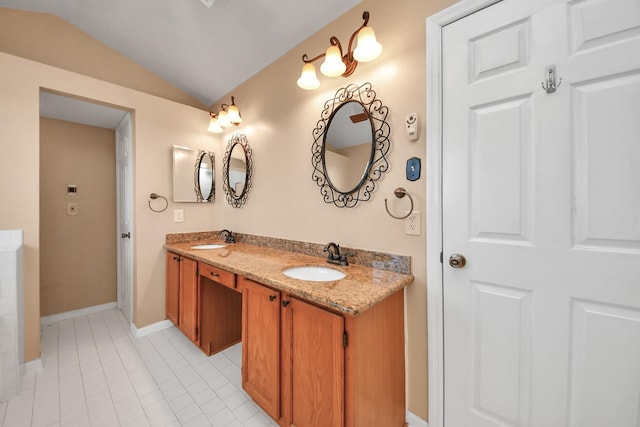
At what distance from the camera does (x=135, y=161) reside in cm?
232

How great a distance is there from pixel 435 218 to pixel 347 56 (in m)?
1.12

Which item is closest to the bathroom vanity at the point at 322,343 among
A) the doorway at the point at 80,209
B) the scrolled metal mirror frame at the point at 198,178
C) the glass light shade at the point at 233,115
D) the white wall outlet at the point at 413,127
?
the white wall outlet at the point at 413,127

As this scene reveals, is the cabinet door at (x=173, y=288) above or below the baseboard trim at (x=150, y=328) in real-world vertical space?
above

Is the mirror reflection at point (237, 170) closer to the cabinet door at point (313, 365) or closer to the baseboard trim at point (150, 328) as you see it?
the baseboard trim at point (150, 328)

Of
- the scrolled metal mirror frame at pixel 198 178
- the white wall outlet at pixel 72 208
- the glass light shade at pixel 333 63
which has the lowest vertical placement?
the white wall outlet at pixel 72 208

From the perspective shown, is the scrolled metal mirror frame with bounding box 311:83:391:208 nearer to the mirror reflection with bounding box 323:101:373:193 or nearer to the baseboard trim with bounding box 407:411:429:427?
the mirror reflection with bounding box 323:101:373:193

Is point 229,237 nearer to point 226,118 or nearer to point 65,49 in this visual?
point 226,118

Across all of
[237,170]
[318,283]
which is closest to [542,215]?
[318,283]

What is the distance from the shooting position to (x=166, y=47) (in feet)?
7.44

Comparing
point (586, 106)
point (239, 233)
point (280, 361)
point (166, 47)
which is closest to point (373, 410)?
point (280, 361)

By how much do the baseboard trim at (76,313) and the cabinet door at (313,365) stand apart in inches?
118

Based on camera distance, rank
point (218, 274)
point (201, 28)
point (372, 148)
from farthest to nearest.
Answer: point (201, 28), point (218, 274), point (372, 148)

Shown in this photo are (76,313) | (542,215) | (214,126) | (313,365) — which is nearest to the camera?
(542,215)

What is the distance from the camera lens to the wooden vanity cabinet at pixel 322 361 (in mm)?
994
